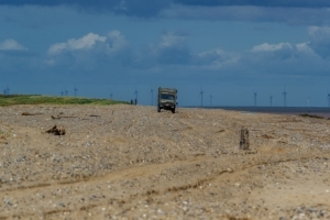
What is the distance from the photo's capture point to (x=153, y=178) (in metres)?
21.4

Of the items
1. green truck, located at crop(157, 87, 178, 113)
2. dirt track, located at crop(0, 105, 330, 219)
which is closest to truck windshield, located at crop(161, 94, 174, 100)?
green truck, located at crop(157, 87, 178, 113)

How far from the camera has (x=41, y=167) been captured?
2272 cm

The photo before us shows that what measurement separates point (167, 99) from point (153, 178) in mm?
45526

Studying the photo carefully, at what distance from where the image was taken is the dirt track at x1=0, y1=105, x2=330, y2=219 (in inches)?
655

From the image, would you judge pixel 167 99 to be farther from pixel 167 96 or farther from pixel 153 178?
pixel 153 178

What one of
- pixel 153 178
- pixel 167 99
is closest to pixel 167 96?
pixel 167 99

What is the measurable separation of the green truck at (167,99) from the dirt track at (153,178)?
31.1 m

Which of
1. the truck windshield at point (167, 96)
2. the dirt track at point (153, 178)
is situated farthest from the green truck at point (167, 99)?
the dirt track at point (153, 178)

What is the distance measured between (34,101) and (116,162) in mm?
67315

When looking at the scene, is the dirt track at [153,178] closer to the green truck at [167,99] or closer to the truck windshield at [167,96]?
the green truck at [167,99]

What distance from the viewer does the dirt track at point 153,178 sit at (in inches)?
655

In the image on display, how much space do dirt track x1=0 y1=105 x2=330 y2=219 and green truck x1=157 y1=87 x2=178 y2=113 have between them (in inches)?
1224

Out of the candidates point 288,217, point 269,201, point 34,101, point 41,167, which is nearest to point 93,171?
point 41,167

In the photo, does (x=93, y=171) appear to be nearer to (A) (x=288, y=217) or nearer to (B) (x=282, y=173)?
(B) (x=282, y=173)
